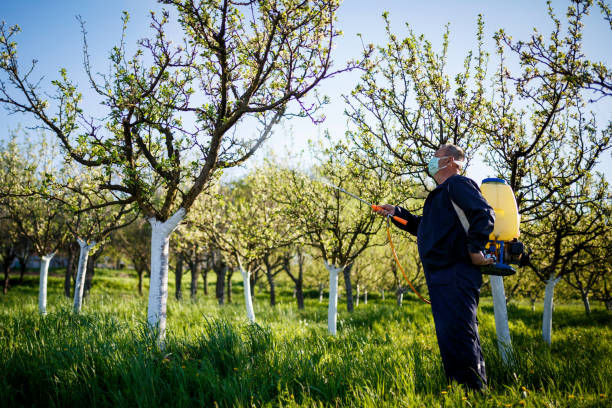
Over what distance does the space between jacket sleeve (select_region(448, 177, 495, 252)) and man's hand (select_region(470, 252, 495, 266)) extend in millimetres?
39

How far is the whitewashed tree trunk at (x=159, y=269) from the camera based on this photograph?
5145 mm

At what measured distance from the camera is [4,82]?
508cm

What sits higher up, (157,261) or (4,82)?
(4,82)

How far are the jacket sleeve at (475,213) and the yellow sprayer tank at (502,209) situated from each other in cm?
44

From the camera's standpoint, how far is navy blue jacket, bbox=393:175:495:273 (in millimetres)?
2928

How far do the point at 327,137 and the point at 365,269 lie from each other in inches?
691

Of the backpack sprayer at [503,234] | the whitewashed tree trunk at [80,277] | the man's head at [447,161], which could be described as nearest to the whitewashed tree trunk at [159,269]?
the man's head at [447,161]

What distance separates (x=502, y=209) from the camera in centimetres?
338

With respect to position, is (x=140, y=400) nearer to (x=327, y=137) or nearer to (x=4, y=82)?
(x=4, y=82)

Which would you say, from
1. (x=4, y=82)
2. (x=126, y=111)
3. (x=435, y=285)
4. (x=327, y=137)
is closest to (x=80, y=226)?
(x=4, y=82)

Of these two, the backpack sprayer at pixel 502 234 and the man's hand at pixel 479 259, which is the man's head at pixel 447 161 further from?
the man's hand at pixel 479 259

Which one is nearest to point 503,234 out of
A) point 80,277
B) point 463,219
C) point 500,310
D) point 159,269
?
point 463,219

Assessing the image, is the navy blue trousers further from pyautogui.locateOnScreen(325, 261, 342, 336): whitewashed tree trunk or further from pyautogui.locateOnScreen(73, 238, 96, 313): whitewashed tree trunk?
pyautogui.locateOnScreen(73, 238, 96, 313): whitewashed tree trunk

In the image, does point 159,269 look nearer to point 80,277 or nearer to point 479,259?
point 479,259
